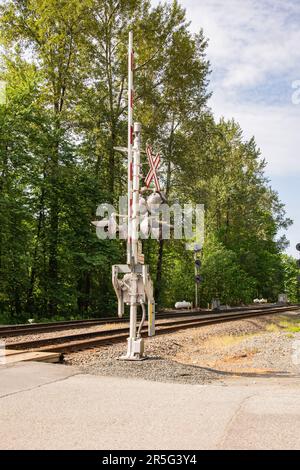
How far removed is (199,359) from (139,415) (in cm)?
797

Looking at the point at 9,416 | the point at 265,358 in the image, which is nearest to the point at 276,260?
the point at 265,358

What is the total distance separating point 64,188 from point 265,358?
19133mm

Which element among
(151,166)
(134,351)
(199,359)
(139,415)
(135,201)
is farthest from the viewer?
(199,359)

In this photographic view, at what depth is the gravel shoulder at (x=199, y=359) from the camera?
30.8 feet

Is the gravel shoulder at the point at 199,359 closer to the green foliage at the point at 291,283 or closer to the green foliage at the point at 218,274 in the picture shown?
the green foliage at the point at 218,274

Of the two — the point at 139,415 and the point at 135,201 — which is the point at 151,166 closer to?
the point at 135,201

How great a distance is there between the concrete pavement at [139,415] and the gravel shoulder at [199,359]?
163 cm

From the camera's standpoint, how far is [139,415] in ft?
17.8

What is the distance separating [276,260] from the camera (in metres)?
72.8

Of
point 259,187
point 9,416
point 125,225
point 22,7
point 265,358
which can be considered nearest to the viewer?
point 9,416

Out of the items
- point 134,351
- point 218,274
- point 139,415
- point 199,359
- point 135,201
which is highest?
point 135,201

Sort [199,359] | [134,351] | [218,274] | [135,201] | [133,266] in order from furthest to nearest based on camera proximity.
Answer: [218,274], [199,359], [134,351], [133,266], [135,201]

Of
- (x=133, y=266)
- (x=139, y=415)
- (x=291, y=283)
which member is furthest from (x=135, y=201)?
(x=291, y=283)
